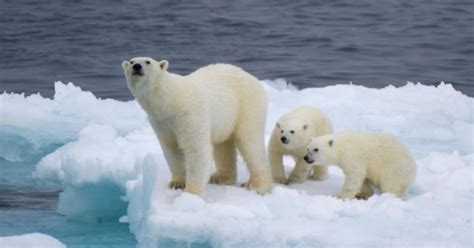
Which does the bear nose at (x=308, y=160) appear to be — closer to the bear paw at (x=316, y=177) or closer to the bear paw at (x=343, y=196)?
the bear paw at (x=343, y=196)

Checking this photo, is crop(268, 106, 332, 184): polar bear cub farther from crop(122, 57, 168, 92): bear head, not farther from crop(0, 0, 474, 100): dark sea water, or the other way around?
crop(0, 0, 474, 100): dark sea water

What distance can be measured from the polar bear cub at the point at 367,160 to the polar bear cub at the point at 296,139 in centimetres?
19

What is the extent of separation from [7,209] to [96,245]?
200cm

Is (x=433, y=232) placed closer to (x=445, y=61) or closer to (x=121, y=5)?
(x=445, y=61)

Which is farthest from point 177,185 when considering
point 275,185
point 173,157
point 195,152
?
point 275,185

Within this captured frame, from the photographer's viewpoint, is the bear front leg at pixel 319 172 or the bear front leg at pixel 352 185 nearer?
the bear front leg at pixel 352 185

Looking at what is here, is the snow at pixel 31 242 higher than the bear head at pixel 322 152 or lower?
lower

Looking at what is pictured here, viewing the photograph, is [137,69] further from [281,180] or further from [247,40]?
[247,40]

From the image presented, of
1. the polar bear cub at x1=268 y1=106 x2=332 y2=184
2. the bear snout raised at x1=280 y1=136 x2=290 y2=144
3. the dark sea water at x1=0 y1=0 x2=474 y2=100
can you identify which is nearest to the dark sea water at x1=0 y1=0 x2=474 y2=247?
the dark sea water at x1=0 y1=0 x2=474 y2=100

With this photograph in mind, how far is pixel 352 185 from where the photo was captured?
8141mm

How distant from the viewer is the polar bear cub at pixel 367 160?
819 cm

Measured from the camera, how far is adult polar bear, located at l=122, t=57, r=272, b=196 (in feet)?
24.7

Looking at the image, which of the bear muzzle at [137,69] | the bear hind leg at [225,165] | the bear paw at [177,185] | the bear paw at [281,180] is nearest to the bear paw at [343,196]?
the bear paw at [281,180]

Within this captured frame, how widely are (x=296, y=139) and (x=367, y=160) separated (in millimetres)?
612
